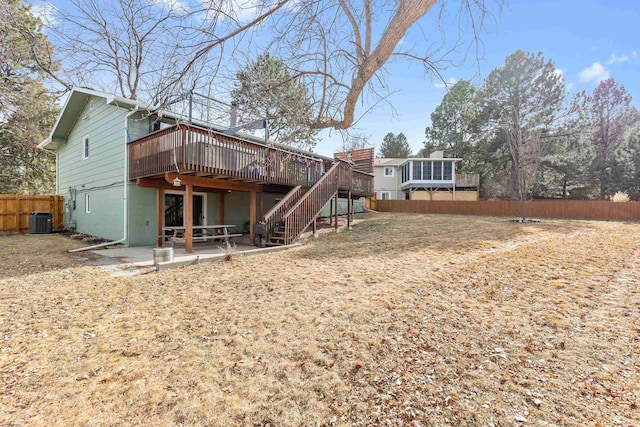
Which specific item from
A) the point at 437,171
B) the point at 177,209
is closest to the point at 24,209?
the point at 177,209

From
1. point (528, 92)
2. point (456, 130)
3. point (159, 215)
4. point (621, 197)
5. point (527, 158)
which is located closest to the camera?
point (159, 215)

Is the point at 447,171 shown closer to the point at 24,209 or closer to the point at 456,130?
the point at 456,130

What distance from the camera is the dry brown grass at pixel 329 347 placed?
85.8 inches

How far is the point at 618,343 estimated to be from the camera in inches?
115

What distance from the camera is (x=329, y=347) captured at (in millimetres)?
3057

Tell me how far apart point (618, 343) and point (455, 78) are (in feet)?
11.2

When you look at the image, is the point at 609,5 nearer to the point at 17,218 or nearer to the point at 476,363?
the point at 476,363

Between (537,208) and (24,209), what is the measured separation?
3002 centimetres

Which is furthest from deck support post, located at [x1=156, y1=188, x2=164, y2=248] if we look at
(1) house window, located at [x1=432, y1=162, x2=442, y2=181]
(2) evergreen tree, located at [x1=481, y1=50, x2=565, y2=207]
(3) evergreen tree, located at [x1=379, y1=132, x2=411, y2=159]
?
(3) evergreen tree, located at [x1=379, y1=132, x2=411, y2=159]

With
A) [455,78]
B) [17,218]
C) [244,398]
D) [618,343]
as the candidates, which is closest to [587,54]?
[455,78]

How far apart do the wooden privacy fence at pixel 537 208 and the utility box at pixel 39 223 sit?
73.1 feet

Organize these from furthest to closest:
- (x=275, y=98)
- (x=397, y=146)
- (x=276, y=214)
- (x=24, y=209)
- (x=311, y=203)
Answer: (x=397, y=146)
(x=24, y=209)
(x=311, y=203)
(x=276, y=214)
(x=275, y=98)

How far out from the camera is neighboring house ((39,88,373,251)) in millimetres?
8156

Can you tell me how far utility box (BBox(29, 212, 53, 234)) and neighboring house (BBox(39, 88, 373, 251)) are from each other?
0.84 meters
